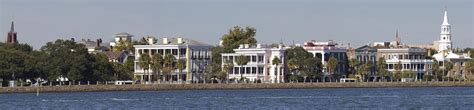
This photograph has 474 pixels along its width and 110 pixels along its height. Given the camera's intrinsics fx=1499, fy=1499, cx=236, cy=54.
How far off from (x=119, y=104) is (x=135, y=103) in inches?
118

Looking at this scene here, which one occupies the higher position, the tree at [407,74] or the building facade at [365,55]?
the building facade at [365,55]

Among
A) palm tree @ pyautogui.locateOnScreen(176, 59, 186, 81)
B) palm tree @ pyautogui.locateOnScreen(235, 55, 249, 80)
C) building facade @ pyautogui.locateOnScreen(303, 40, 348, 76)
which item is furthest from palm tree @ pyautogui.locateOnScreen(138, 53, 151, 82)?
building facade @ pyautogui.locateOnScreen(303, 40, 348, 76)

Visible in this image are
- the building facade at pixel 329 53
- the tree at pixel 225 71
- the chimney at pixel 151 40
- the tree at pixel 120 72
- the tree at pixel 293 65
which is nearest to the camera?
the tree at pixel 120 72

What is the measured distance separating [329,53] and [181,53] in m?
22.2

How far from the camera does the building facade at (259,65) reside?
576 feet

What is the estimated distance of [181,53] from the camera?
174 meters

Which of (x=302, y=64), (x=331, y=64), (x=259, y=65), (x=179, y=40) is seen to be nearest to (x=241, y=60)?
(x=259, y=65)

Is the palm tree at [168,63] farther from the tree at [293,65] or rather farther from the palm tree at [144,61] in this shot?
the tree at [293,65]

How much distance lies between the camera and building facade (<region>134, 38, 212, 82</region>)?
17212cm

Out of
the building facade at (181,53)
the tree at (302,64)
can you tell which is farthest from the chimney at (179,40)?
the tree at (302,64)

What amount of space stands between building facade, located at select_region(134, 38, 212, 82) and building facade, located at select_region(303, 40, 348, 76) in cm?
1593

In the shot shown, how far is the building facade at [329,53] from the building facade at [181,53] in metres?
15.9

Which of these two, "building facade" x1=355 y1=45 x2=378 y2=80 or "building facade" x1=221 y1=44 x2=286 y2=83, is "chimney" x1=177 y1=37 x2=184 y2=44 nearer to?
"building facade" x1=221 y1=44 x2=286 y2=83

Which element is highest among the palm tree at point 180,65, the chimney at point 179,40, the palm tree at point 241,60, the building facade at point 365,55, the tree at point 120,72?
the chimney at point 179,40
